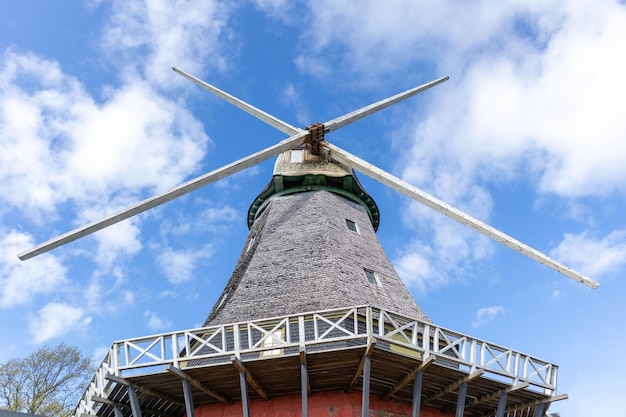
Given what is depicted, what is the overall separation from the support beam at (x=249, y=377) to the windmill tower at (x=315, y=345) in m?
0.03

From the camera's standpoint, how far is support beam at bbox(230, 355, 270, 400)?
942 cm

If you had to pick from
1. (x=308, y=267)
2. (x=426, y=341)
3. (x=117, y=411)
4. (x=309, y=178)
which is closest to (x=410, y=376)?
(x=426, y=341)

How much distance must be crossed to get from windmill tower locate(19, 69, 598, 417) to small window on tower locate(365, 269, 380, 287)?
4 cm

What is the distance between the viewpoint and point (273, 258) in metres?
14.0

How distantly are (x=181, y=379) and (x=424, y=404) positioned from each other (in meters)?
4.90

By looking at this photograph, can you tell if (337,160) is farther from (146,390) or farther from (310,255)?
(146,390)

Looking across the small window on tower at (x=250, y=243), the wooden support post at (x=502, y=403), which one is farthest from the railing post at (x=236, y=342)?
the small window on tower at (x=250, y=243)

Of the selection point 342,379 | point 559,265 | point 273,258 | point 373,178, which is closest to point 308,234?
point 273,258

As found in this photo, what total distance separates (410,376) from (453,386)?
108 centimetres

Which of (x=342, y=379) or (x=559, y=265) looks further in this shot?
(x=559, y=265)

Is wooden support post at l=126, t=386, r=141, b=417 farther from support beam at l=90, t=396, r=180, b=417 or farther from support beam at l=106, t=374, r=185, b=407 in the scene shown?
support beam at l=90, t=396, r=180, b=417

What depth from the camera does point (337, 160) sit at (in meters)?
17.8

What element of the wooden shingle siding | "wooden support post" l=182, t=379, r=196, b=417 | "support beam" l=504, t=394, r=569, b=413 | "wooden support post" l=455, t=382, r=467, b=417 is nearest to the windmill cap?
the wooden shingle siding

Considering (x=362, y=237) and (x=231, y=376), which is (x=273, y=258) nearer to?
(x=362, y=237)
